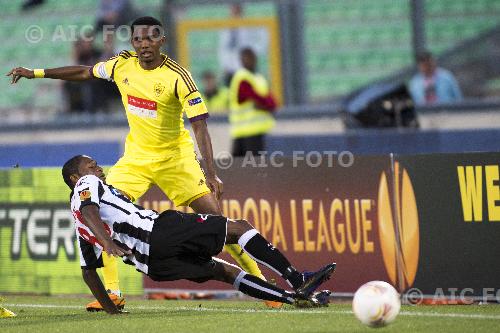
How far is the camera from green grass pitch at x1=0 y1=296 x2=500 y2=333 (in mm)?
8445

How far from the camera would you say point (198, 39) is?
779 inches

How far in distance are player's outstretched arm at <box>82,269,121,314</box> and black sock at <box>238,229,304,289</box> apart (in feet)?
3.90

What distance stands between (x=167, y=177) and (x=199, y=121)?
2.20 ft

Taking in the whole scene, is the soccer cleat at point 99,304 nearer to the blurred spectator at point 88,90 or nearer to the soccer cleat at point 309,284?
the soccer cleat at point 309,284

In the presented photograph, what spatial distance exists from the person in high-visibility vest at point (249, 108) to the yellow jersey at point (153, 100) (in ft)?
21.8

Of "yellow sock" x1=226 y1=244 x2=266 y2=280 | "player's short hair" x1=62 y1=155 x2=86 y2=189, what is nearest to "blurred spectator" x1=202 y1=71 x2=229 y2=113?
"yellow sock" x1=226 y1=244 x2=266 y2=280

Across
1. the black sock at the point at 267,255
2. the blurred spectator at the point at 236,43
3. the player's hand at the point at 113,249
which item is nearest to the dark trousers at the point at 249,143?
the blurred spectator at the point at 236,43

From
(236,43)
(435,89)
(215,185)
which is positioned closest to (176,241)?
(215,185)

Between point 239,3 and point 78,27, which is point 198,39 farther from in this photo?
point 78,27

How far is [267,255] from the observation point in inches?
359

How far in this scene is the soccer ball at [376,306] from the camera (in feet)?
26.2

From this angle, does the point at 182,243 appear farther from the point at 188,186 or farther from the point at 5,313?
the point at 5,313

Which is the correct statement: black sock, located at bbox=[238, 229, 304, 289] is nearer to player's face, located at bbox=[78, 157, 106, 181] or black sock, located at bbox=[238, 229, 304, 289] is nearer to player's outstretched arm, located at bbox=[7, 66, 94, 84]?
player's face, located at bbox=[78, 157, 106, 181]

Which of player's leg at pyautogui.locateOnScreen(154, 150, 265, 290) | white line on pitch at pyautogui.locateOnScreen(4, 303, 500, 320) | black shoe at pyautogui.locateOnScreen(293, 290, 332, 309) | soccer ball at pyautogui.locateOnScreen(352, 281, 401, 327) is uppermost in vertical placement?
player's leg at pyautogui.locateOnScreen(154, 150, 265, 290)
